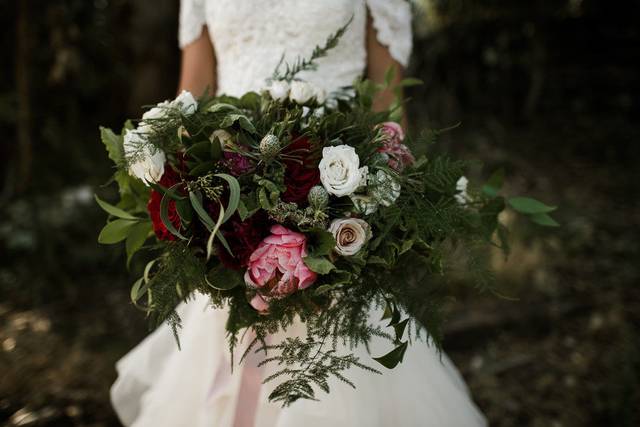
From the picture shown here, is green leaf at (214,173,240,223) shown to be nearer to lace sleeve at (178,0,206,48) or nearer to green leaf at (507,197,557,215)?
green leaf at (507,197,557,215)

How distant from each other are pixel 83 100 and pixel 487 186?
384 centimetres

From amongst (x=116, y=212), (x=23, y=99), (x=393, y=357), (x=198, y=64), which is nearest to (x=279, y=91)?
(x=116, y=212)

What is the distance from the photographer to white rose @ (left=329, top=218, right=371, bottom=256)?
108 cm

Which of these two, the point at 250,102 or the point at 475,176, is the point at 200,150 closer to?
the point at 250,102

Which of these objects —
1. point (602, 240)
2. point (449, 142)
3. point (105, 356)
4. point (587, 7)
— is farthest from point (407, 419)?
point (587, 7)

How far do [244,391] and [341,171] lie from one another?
2.62ft

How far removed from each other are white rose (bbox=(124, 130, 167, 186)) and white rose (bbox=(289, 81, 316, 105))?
0.34 meters

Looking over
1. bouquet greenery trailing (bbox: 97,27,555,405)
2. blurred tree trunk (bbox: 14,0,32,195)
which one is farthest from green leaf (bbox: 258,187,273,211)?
blurred tree trunk (bbox: 14,0,32,195)

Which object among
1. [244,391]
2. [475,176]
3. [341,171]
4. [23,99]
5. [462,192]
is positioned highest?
[341,171]

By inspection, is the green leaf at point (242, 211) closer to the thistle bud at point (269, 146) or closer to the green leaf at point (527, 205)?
the thistle bud at point (269, 146)

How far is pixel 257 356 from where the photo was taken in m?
1.51

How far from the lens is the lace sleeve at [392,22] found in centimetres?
176

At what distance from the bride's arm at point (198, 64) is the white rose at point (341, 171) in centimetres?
98

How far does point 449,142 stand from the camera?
5.10 m
